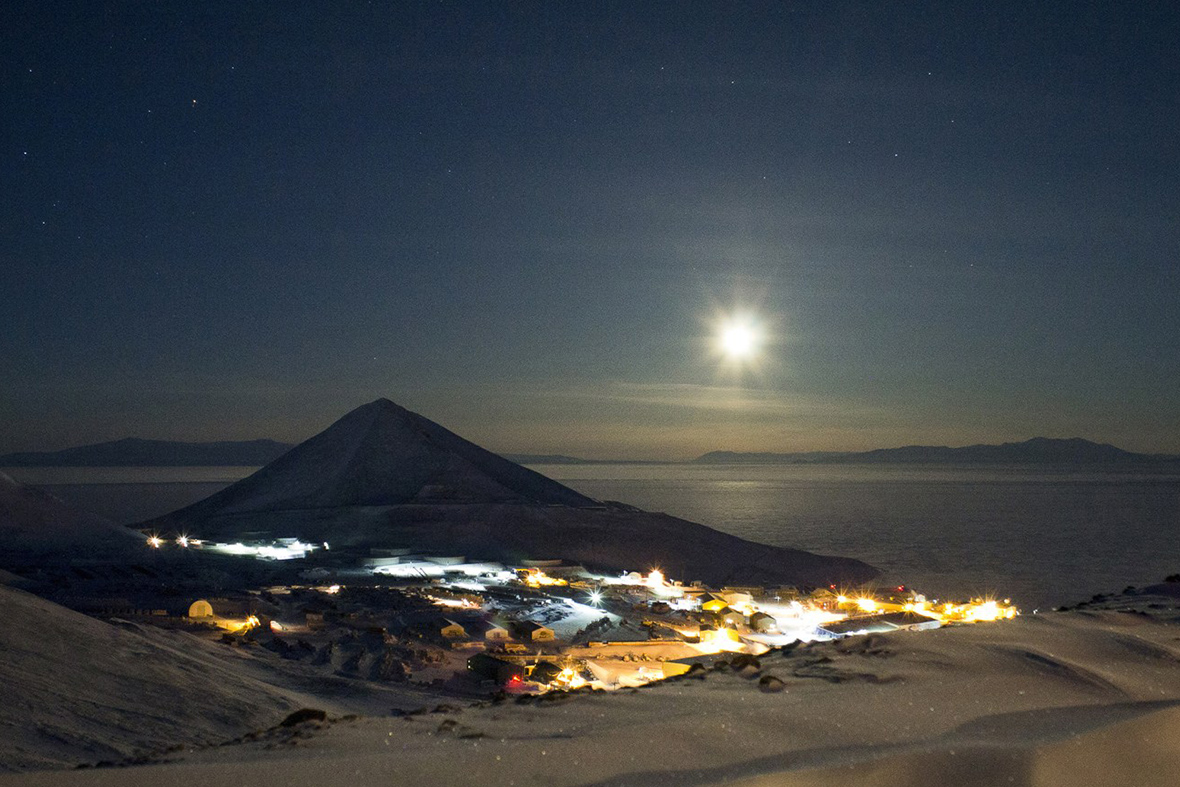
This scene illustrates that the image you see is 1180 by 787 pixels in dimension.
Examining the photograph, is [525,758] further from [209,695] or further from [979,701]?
[209,695]

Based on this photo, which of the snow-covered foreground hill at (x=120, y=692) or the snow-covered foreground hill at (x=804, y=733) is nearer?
the snow-covered foreground hill at (x=804, y=733)

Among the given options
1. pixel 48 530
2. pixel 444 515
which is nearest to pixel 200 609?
pixel 48 530

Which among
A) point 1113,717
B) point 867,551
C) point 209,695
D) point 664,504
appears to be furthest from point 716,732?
point 664,504

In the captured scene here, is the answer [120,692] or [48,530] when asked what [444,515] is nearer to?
[48,530]

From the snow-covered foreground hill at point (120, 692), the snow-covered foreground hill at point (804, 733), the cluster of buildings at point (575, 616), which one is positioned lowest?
the cluster of buildings at point (575, 616)

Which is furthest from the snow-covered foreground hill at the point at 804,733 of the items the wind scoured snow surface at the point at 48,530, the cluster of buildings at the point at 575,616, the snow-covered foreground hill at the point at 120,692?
the wind scoured snow surface at the point at 48,530

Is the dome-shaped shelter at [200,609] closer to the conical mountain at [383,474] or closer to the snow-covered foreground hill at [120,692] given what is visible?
the snow-covered foreground hill at [120,692]

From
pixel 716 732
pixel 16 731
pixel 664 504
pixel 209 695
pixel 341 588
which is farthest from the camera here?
pixel 664 504
